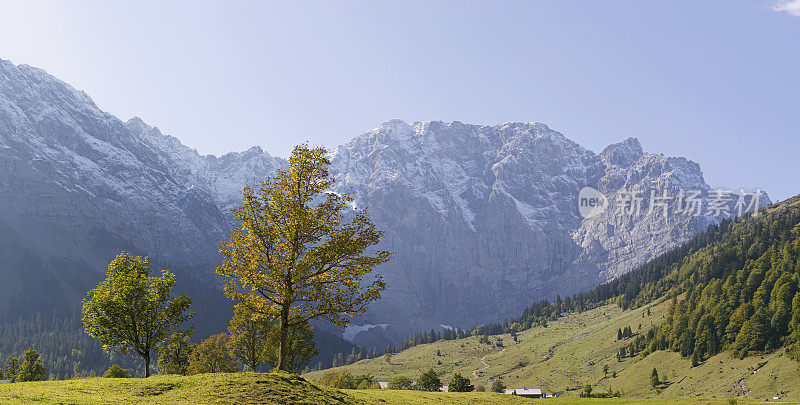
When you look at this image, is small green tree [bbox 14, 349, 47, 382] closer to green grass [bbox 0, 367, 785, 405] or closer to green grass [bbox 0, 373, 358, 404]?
green grass [bbox 0, 367, 785, 405]

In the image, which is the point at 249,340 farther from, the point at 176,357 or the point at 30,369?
the point at 30,369

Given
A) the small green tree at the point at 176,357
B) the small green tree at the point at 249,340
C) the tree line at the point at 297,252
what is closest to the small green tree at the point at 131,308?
the small green tree at the point at 249,340

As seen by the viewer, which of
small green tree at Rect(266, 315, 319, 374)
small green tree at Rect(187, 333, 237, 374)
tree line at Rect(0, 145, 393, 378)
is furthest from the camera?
small green tree at Rect(187, 333, 237, 374)

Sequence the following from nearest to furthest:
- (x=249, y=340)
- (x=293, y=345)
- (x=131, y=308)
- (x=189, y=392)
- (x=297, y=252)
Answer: (x=189, y=392) → (x=297, y=252) → (x=131, y=308) → (x=293, y=345) → (x=249, y=340)

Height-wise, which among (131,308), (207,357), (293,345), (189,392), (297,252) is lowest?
(189,392)

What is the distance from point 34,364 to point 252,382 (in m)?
106

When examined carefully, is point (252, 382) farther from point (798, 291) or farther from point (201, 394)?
point (798, 291)

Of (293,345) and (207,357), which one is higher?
(293,345)

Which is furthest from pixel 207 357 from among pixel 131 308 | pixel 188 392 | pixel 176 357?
pixel 188 392

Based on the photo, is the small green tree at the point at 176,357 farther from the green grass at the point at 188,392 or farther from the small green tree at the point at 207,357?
the green grass at the point at 188,392

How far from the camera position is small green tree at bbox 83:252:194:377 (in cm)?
5606

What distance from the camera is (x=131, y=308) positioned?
56969mm

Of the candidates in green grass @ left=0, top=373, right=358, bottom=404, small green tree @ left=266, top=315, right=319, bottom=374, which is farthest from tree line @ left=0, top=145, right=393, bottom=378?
small green tree @ left=266, top=315, right=319, bottom=374

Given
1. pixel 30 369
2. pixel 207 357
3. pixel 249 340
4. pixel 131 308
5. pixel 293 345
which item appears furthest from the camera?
pixel 30 369
